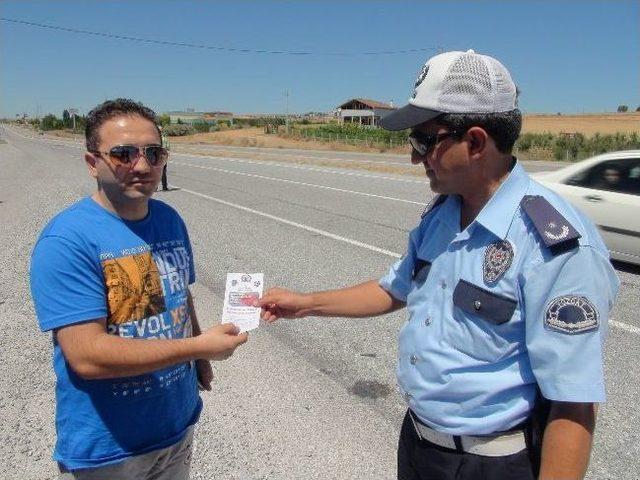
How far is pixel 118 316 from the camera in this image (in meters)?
1.76

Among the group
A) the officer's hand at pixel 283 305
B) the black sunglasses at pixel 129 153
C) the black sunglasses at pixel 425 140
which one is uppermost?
the black sunglasses at pixel 425 140

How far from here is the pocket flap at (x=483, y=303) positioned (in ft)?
4.92

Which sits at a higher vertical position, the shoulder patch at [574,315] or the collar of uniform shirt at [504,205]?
the collar of uniform shirt at [504,205]

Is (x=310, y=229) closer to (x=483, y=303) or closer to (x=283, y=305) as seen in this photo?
(x=283, y=305)

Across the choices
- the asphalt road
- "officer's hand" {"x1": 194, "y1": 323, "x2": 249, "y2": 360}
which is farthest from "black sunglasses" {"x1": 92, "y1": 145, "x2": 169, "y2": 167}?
the asphalt road

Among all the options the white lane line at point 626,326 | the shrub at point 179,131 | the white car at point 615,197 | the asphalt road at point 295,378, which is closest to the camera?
the asphalt road at point 295,378

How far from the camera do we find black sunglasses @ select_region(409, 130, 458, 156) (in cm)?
164

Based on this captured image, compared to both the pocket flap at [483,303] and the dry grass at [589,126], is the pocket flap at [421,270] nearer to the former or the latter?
the pocket flap at [483,303]

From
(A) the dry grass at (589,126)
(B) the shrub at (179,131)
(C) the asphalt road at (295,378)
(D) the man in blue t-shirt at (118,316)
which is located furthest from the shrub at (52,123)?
(D) the man in blue t-shirt at (118,316)

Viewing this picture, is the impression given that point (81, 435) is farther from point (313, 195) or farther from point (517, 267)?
point (313, 195)

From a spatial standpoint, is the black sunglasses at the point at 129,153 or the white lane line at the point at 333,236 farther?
the white lane line at the point at 333,236

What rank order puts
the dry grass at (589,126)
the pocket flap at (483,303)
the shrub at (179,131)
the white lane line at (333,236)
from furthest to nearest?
the shrub at (179,131) → the dry grass at (589,126) → the white lane line at (333,236) → the pocket flap at (483,303)

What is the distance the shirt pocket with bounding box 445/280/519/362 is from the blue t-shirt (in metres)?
1.00

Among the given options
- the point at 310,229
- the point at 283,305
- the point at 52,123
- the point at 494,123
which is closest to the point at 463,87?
the point at 494,123
